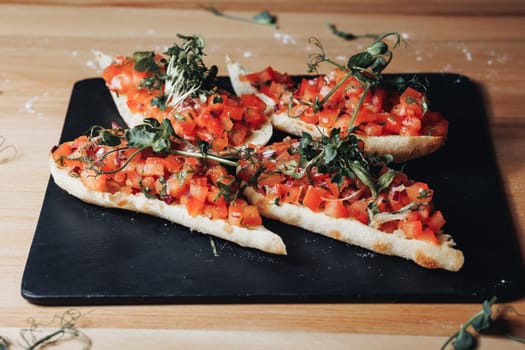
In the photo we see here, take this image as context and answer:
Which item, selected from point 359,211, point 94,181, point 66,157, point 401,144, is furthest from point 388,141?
point 66,157

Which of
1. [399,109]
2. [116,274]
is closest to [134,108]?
[116,274]

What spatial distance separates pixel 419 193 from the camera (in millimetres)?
5188

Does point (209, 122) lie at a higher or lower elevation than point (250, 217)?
higher

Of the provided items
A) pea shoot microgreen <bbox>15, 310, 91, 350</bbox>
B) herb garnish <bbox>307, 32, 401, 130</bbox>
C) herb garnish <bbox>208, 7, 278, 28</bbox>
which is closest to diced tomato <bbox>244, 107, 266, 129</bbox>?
herb garnish <bbox>307, 32, 401, 130</bbox>

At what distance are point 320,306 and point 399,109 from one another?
1.64 meters

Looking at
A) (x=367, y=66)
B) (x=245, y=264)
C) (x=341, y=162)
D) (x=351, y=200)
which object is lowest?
(x=245, y=264)

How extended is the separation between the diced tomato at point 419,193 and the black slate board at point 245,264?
40cm

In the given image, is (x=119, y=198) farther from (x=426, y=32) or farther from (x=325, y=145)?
(x=426, y=32)

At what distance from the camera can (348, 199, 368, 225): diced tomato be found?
520 cm

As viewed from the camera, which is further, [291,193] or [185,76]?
[185,76]

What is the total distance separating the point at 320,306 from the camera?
5043 millimetres

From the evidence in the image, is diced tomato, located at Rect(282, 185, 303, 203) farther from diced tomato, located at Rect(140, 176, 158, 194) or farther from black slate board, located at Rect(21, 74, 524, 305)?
diced tomato, located at Rect(140, 176, 158, 194)

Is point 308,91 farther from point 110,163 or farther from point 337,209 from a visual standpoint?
point 110,163

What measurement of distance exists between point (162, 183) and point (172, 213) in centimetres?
21
